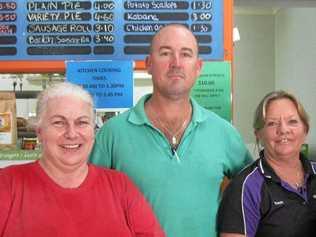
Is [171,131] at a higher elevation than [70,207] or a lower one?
higher

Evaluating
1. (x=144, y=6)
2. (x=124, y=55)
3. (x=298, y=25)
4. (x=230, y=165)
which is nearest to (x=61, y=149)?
(x=230, y=165)

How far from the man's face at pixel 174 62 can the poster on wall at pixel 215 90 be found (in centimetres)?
46

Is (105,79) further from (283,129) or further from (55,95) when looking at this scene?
(283,129)

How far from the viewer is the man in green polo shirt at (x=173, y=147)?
4.91 feet

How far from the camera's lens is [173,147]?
1537 millimetres

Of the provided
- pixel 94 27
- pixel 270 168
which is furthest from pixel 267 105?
pixel 94 27

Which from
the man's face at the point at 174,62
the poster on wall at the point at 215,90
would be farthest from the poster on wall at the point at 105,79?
the man's face at the point at 174,62

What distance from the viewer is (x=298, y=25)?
4.31 meters

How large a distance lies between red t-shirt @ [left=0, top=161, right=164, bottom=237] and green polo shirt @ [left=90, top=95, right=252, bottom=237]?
0.13 metres

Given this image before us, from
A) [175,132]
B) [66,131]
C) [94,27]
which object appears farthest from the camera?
[94,27]

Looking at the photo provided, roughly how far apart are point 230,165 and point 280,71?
3.66m

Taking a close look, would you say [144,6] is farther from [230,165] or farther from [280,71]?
[280,71]

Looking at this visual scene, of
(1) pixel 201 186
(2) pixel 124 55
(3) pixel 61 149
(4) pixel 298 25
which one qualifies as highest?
(4) pixel 298 25

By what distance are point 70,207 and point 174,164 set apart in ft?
1.25
